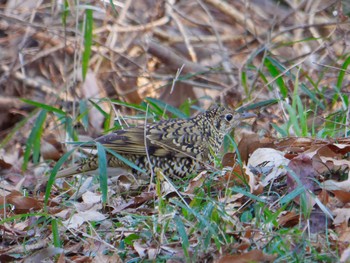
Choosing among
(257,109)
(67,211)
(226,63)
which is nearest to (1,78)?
(226,63)

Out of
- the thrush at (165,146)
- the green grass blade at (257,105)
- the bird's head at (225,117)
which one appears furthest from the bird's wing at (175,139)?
the green grass blade at (257,105)

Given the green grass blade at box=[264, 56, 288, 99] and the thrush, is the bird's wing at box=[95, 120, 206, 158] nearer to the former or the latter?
the thrush

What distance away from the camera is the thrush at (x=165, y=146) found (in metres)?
6.11

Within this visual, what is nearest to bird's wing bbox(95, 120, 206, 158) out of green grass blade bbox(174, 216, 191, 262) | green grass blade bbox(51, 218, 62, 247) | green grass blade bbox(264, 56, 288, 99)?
green grass blade bbox(264, 56, 288, 99)

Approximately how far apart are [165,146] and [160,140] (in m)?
0.07

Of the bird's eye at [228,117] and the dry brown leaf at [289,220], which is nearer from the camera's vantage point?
the dry brown leaf at [289,220]

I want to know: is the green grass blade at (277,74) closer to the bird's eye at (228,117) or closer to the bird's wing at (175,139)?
the bird's eye at (228,117)

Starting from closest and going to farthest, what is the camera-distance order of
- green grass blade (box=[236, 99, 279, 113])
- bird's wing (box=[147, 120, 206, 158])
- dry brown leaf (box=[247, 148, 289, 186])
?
dry brown leaf (box=[247, 148, 289, 186])
bird's wing (box=[147, 120, 206, 158])
green grass blade (box=[236, 99, 279, 113])

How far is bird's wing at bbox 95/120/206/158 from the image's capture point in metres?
6.14

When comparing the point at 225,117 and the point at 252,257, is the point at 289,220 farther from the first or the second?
the point at 225,117

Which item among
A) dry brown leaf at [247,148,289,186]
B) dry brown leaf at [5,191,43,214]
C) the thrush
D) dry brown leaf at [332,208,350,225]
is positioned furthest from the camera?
the thrush

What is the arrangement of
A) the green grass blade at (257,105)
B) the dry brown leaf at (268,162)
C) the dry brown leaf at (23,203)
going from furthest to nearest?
the green grass blade at (257,105)
the dry brown leaf at (23,203)
the dry brown leaf at (268,162)

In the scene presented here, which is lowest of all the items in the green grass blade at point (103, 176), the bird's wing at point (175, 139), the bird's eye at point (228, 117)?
the bird's wing at point (175, 139)

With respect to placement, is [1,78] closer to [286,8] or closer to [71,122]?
[71,122]
